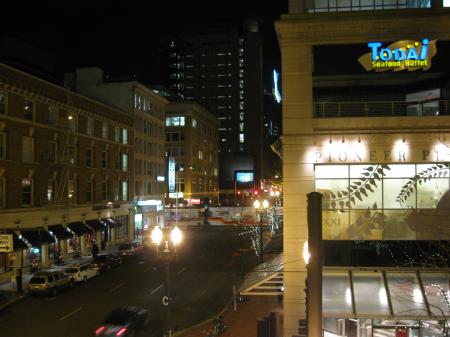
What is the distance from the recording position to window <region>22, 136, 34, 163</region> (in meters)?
43.2

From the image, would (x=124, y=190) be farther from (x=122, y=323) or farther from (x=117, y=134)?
(x=122, y=323)

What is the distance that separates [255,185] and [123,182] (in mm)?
92899

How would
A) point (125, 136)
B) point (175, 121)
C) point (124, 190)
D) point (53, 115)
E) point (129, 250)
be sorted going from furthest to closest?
point (175, 121) → point (125, 136) → point (124, 190) → point (129, 250) → point (53, 115)

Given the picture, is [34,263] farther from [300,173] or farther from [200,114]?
[200,114]

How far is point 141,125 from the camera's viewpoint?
72.5 meters

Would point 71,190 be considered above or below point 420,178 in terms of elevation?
below

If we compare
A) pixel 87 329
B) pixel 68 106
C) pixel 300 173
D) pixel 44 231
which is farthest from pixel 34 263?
pixel 300 173

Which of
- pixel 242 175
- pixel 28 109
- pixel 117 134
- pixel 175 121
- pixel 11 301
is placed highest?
pixel 175 121

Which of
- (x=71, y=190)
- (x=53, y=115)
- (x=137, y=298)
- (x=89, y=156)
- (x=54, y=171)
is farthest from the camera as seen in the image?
(x=89, y=156)

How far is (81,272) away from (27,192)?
31.8 ft

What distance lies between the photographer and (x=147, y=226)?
75.3m

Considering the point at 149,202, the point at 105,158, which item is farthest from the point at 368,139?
the point at 149,202

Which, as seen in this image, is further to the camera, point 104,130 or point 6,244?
point 104,130

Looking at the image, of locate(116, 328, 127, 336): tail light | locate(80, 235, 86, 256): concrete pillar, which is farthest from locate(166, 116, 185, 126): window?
locate(116, 328, 127, 336): tail light
